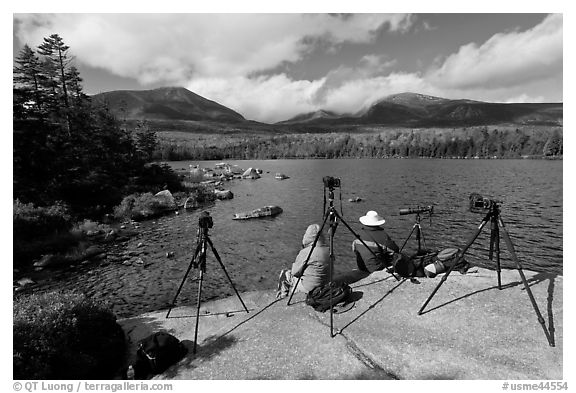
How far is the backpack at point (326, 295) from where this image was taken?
8.29m

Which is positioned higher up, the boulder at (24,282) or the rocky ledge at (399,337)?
the rocky ledge at (399,337)

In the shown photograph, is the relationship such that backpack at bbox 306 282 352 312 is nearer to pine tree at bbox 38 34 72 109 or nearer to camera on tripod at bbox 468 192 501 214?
camera on tripod at bbox 468 192 501 214

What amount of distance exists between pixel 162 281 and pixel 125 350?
322 inches

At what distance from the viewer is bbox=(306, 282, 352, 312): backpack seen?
829 centimetres

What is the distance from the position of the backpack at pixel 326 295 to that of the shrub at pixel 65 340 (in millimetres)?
5309

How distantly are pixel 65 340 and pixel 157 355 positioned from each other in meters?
2.25

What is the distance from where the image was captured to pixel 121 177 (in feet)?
132

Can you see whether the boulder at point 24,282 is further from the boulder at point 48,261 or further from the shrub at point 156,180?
the shrub at point 156,180

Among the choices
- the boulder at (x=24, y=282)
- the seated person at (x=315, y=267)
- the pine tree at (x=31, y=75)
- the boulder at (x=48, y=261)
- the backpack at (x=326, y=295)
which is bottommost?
the boulder at (x=24, y=282)

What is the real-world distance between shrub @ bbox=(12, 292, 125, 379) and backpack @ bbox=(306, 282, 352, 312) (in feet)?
17.4

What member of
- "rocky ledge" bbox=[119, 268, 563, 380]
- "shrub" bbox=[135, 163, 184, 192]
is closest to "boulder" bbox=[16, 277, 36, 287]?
"rocky ledge" bbox=[119, 268, 563, 380]

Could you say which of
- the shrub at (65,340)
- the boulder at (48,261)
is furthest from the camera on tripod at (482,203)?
the boulder at (48,261)
